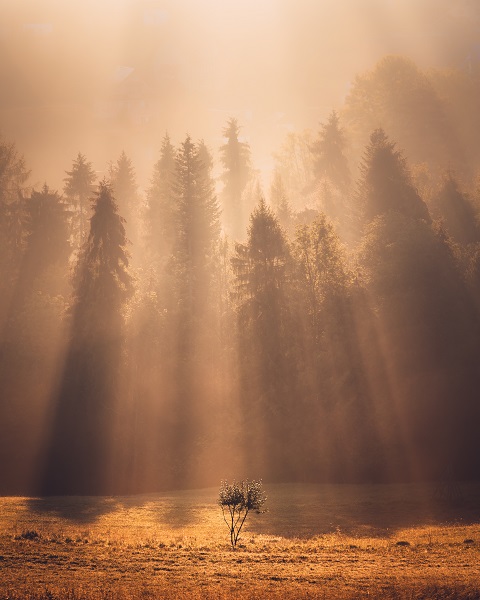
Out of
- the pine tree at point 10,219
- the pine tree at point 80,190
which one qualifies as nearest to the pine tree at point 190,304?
the pine tree at point 80,190

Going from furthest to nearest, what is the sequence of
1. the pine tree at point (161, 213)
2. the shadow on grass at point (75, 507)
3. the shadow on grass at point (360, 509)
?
the pine tree at point (161, 213) < the shadow on grass at point (75, 507) < the shadow on grass at point (360, 509)

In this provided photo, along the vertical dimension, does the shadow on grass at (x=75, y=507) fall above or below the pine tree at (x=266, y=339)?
below

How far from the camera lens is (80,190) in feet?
214

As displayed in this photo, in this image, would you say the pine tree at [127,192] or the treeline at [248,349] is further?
the pine tree at [127,192]

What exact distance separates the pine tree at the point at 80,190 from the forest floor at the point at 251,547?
38204 millimetres

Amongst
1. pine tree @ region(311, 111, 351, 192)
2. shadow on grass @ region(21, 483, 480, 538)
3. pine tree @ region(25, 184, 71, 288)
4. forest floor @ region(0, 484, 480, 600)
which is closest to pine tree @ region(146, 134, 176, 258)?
pine tree @ region(25, 184, 71, 288)

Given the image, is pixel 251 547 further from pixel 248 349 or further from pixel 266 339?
pixel 248 349

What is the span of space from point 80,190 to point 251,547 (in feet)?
176

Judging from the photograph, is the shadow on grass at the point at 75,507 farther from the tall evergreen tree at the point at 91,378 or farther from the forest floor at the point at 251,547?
the tall evergreen tree at the point at 91,378

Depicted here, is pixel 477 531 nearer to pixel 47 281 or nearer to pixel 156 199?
pixel 47 281

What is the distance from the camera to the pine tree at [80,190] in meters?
64.0

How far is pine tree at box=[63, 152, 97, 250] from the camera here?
63969mm

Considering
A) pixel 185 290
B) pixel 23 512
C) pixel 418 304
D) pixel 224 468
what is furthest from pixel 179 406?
pixel 418 304

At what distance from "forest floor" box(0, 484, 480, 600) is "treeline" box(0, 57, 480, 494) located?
564 cm
